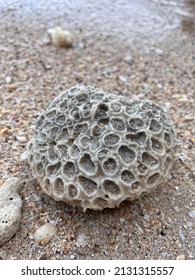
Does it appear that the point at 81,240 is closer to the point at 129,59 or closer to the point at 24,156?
the point at 24,156

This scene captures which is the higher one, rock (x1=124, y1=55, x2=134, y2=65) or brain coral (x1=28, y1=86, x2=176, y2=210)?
brain coral (x1=28, y1=86, x2=176, y2=210)

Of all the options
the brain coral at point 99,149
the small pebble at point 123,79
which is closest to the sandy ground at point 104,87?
the small pebble at point 123,79

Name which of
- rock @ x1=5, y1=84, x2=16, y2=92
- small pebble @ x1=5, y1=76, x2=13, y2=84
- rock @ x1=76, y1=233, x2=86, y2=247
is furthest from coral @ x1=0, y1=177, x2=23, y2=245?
small pebble @ x1=5, y1=76, x2=13, y2=84

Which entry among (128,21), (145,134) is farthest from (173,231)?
(128,21)

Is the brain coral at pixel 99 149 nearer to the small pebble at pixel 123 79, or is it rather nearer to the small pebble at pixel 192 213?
the small pebble at pixel 192 213

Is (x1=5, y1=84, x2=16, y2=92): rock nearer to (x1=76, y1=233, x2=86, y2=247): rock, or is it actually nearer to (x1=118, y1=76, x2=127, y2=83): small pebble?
(x1=118, y1=76, x2=127, y2=83): small pebble
